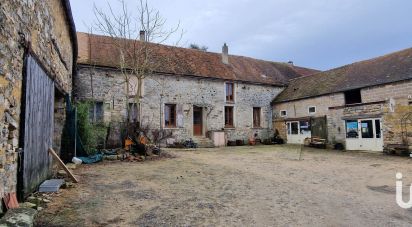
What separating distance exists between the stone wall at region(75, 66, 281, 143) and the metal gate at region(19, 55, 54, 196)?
9.86 metres

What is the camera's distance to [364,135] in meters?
15.2

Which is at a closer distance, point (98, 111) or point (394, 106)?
point (394, 106)

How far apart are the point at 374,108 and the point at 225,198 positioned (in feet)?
41.4

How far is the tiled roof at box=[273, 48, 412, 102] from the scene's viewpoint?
48.1ft

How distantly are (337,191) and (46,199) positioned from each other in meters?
5.72

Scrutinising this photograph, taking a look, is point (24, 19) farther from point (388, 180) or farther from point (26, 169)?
point (388, 180)

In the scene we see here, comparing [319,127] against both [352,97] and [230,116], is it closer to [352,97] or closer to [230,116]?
[352,97]

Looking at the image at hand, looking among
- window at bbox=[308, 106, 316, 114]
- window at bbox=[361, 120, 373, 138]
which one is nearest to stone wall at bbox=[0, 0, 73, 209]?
window at bbox=[361, 120, 373, 138]

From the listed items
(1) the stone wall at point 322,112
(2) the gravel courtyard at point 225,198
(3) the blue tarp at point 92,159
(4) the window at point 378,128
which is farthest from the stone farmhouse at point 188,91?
(2) the gravel courtyard at point 225,198

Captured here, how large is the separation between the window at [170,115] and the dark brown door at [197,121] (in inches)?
59.1

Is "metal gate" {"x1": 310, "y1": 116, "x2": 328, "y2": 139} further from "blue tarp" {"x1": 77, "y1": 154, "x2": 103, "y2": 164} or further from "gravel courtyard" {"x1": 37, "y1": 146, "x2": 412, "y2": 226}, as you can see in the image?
"blue tarp" {"x1": 77, "y1": 154, "x2": 103, "y2": 164}

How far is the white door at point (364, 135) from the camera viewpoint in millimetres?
14492

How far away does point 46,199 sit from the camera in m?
4.65

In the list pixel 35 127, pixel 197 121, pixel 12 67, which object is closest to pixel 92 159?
pixel 35 127
